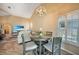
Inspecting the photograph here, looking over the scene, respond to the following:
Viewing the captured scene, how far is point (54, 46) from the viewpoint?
8.09 ft

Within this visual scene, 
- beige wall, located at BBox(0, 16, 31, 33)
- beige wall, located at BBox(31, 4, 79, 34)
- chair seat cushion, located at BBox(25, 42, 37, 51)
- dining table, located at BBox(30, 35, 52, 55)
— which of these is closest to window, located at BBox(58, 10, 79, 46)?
beige wall, located at BBox(31, 4, 79, 34)

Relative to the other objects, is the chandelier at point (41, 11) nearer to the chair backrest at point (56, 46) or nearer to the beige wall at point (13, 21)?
the beige wall at point (13, 21)

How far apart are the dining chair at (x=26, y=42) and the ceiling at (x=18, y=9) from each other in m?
0.38

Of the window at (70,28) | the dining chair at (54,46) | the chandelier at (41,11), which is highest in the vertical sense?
the chandelier at (41,11)

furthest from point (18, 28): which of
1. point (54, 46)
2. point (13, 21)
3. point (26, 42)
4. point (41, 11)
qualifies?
point (54, 46)

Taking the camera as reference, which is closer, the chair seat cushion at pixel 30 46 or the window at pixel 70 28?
the window at pixel 70 28

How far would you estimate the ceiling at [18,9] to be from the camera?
7.74ft

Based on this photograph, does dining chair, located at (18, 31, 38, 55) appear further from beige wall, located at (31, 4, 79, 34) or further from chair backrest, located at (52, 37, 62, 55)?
chair backrest, located at (52, 37, 62, 55)

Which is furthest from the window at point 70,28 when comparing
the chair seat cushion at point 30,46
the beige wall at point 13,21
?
the beige wall at point 13,21

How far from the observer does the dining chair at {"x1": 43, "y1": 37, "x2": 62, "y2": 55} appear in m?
2.42

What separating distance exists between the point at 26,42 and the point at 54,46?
1.88 ft

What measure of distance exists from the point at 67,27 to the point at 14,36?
1.07 m

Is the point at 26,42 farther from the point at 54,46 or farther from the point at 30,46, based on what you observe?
the point at 54,46
